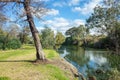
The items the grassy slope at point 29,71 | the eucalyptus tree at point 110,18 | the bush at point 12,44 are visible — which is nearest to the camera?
the grassy slope at point 29,71

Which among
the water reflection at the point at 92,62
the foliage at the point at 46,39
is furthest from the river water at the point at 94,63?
the foliage at the point at 46,39

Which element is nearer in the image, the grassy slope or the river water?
the grassy slope

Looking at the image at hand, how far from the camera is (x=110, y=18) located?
2573 centimetres

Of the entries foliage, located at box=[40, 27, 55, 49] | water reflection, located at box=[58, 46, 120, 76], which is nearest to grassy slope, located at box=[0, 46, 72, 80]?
water reflection, located at box=[58, 46, 120, 76]

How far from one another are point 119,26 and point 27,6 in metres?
11.7

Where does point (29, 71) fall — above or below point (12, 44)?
below

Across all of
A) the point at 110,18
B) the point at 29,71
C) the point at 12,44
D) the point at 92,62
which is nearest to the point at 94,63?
the point at 92,62

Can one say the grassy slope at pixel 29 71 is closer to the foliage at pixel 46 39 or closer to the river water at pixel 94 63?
the river water at pixel 94 63

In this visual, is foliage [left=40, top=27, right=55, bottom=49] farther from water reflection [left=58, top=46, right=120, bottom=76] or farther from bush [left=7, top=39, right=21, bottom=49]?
water reflection [left=58, top=46, right=120, bottom=76]

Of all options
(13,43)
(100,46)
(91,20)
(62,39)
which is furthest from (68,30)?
(91,20)

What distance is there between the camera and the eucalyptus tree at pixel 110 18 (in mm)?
23094

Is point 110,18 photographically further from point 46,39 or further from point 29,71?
point 46,39

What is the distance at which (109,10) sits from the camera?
24203mm

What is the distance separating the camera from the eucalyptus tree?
23094mm
